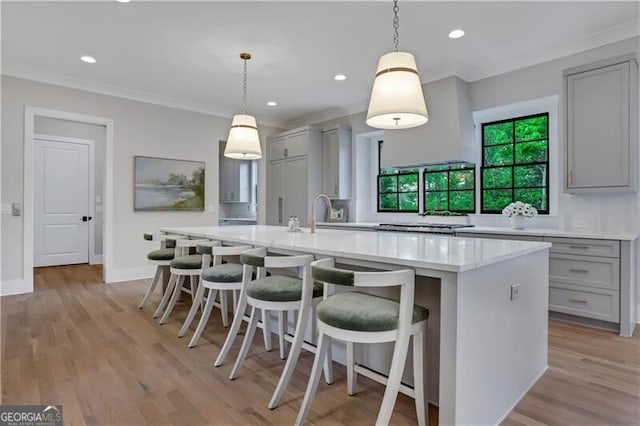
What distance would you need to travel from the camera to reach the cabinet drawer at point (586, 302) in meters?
3.04

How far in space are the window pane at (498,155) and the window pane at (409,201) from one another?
1.13 m

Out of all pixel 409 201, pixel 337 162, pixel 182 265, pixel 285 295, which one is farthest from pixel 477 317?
pixel 337 162

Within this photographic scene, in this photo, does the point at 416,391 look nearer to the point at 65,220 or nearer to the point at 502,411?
the point at 502,411

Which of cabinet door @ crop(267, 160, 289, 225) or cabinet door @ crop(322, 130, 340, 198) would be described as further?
cabinet door @ crop(267, 160, 289, 225)

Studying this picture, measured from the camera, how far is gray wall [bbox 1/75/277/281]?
14.1 feet

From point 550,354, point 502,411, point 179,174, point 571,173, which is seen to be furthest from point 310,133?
point 502,411

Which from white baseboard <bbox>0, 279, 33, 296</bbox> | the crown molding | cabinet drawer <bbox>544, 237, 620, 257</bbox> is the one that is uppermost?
the crown molding

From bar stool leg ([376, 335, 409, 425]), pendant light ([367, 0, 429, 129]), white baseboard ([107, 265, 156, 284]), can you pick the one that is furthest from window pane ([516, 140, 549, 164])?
white baseboard ([107, 265, 156, 284])

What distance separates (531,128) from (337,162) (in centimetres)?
276

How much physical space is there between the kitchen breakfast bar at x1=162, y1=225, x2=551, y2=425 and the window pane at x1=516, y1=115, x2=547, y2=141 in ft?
8.51

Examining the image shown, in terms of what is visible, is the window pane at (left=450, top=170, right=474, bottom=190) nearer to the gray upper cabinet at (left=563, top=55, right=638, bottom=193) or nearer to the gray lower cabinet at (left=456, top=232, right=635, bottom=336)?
the gray upper cabinet at (left=563, top=55, right=638, bottom=193)

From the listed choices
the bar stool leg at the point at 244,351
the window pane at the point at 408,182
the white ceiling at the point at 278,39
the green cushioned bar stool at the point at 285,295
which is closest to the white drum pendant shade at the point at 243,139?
the white ceiling at the point at 278,39

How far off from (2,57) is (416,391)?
5.33 m

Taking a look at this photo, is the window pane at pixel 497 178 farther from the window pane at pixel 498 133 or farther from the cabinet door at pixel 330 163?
the cabinet door at pixel 330 163
